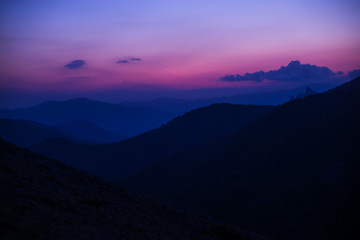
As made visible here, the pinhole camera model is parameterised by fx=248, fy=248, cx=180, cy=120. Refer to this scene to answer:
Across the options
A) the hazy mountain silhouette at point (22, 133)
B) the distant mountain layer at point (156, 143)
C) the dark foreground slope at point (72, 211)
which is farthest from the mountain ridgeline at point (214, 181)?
the hazy mountain silhouette at point (22, 133)

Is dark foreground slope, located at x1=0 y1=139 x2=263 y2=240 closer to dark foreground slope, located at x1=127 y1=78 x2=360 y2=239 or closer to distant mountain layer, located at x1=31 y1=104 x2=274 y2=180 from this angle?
dark foreground slope, located at x1=127 y1=78 x2=360 y2=239

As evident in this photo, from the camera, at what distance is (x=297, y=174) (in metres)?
29.8

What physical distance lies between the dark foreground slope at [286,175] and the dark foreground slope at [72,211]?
43.6 feet

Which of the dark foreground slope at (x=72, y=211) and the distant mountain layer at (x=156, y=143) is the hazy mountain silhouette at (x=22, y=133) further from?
the dark foreground slope at (x=72, y=211)

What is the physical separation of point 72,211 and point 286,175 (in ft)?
92.8

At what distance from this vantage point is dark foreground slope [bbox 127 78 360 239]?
22234 millimetres

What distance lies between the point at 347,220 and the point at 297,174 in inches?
388

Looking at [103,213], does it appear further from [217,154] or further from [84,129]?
[84,129]

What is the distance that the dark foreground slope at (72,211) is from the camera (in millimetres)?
6141

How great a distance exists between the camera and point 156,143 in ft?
239

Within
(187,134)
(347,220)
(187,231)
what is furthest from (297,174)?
(187,134)

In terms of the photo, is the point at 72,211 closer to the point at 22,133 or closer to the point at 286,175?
the point at 286,175

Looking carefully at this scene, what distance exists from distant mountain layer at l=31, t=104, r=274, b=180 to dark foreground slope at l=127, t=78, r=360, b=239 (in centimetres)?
1559

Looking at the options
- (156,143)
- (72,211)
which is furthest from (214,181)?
(156,143)
